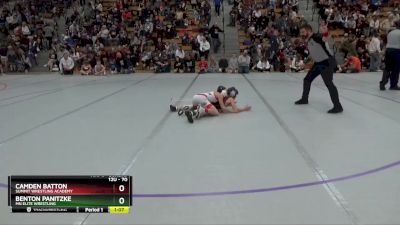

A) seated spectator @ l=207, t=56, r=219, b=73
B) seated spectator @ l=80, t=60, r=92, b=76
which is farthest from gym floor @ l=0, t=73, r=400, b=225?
seated spectator @ l=207, t=56, r=219, b=73

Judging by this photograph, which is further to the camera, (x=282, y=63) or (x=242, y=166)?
(x=282, y=63)

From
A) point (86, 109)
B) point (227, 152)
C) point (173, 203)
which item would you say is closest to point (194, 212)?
point (173, 203)

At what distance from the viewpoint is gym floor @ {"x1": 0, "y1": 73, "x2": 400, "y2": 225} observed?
12.7ft

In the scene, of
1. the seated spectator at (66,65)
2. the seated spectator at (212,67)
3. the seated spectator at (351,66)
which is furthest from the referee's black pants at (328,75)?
the seated spectator at (66,65)

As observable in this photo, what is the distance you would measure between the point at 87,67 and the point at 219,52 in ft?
21.5

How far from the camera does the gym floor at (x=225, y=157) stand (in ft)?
12.7

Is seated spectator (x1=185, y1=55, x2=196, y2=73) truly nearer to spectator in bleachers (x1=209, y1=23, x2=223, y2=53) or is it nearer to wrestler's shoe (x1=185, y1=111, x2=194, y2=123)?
spectator in bleachers (x1=209, y1=23, x2=223, y2=53)

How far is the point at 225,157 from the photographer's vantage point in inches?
219

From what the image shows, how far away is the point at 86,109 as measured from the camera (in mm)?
9500

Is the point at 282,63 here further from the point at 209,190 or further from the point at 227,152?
the point at 209,190

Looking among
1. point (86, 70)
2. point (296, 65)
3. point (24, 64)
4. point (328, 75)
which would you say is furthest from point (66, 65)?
point (328, 75)

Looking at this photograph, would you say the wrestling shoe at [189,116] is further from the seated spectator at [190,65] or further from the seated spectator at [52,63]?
the seated spectator at [52,63]
